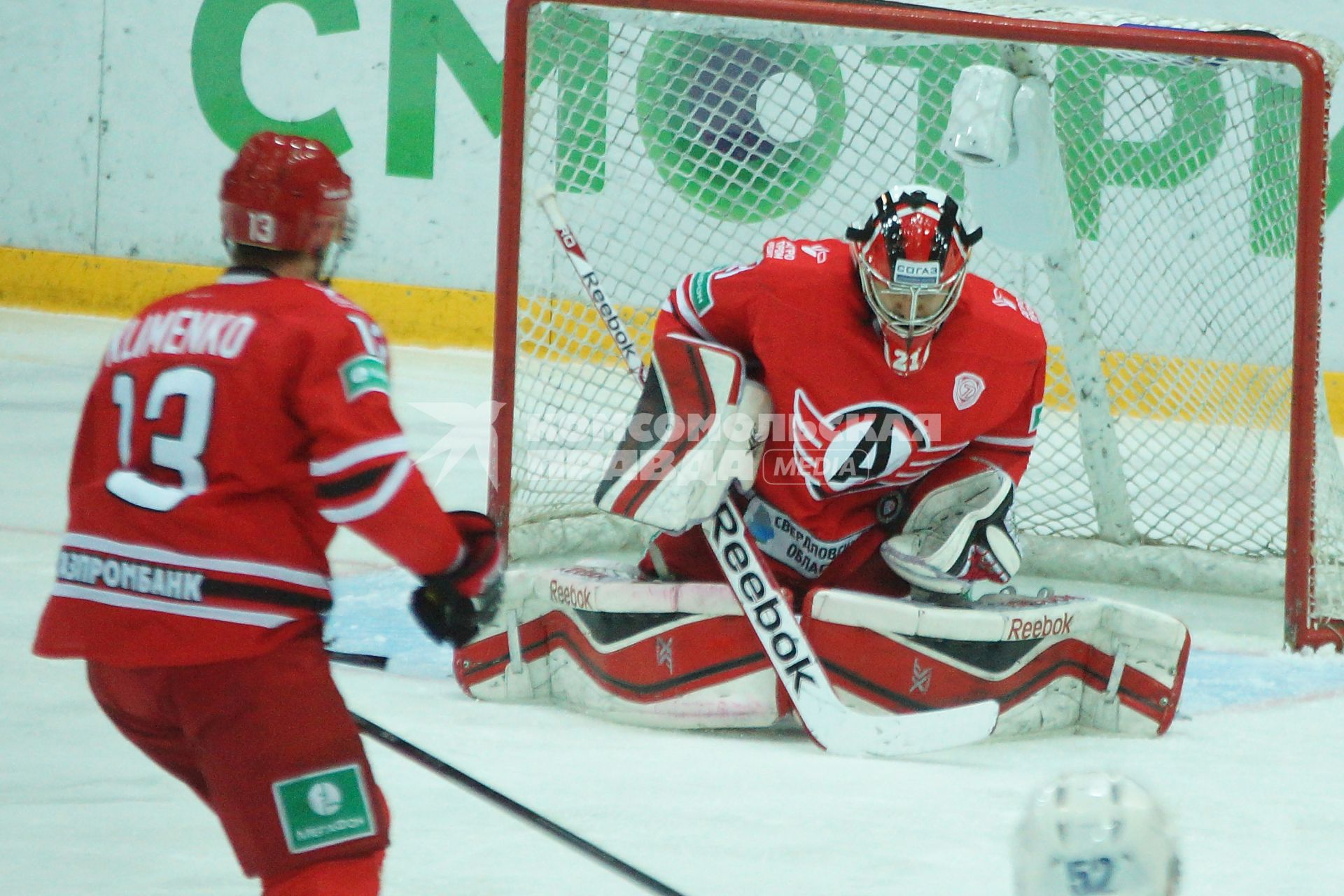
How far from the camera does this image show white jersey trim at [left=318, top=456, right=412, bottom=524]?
56.0 inches

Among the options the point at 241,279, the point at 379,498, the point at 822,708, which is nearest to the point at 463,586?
the point at 379,498

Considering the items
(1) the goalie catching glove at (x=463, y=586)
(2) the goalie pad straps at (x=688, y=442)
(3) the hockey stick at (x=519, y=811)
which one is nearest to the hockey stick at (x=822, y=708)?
(2) the goalie pad straps at (x=688, y=442)

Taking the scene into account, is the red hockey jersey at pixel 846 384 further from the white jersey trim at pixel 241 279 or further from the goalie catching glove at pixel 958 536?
the white jersey trim at pixel 241 279

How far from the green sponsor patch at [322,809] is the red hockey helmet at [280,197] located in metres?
0.49

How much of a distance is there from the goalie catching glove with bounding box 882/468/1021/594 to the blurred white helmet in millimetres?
1338

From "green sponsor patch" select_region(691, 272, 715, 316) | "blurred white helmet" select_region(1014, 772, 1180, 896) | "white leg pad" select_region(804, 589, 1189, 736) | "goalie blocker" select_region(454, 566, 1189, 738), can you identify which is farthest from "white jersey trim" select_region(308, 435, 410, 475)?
"green sponsor patch" select_region(691, 272, 715, 316)

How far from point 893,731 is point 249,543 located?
4.04ft

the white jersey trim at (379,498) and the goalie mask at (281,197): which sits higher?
the goalie mask at (281,197)

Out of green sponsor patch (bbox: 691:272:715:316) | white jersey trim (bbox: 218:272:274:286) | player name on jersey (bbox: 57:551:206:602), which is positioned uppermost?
green sponsor patch (bbox: 691:272:715:316)

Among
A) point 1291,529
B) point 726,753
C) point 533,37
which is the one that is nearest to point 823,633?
point 726,753

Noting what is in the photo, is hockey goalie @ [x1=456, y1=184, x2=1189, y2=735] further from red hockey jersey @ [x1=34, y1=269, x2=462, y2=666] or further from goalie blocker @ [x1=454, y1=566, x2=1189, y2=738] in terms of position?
red hockey jersey @ [x1=34, y1=269, x2=462, y2=666]

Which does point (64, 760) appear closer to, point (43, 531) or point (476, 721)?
point (476, 721)

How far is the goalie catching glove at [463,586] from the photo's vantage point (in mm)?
1520

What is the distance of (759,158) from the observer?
3.96 m
